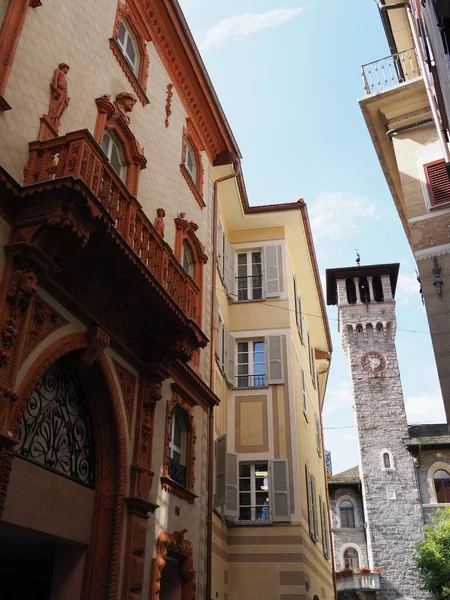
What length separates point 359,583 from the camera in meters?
39.7

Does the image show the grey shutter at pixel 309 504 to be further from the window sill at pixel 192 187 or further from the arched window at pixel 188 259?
the window sill at pixel 192 187

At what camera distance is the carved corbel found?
837 cm

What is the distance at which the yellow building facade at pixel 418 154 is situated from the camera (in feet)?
36.3

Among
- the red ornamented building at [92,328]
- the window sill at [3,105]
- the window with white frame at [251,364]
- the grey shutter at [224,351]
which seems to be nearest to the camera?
the red ornamented building at [92,328]

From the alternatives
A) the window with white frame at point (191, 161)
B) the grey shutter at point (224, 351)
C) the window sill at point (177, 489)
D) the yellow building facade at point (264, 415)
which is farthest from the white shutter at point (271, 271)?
the window sill at point (177, 489)

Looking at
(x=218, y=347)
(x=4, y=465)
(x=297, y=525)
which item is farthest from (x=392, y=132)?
(x=4, y=465)

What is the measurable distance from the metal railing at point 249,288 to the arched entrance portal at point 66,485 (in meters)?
10.8

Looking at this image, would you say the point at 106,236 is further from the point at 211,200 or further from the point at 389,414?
the point at 389,414

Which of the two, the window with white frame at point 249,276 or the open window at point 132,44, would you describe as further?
the window with white frame at point 249,276

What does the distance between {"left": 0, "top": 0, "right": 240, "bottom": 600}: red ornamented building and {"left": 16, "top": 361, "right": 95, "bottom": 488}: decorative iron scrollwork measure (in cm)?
3

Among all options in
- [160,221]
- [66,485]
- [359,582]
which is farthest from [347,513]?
[66,485]

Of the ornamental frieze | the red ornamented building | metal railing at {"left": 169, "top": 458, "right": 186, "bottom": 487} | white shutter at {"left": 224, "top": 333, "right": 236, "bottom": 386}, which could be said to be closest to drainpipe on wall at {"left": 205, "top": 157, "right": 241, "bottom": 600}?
the red ornamented building

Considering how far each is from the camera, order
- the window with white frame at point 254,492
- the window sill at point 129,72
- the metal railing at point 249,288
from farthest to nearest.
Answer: the metal railing at point 249,288 < the window with white frame at point 254,492 < the window sill at point 129,72

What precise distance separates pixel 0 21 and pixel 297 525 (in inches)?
530
